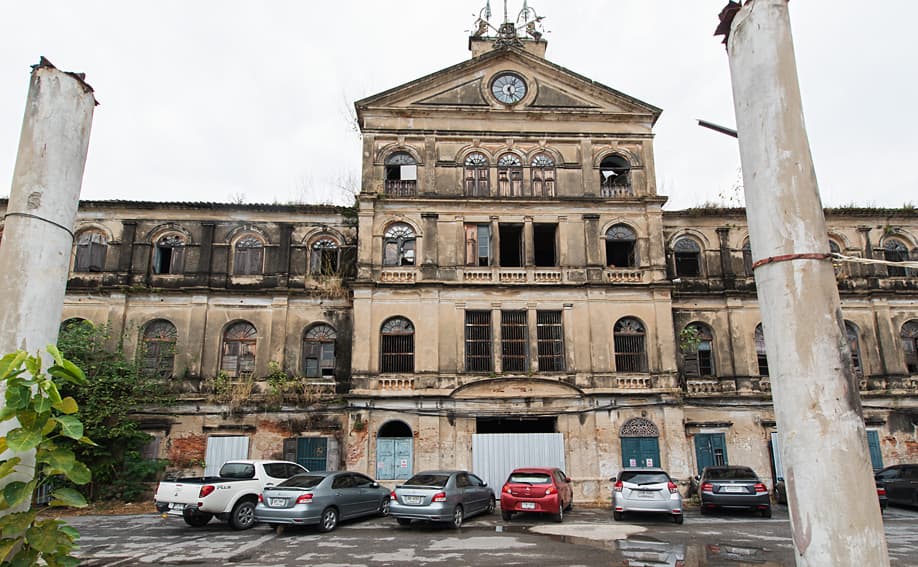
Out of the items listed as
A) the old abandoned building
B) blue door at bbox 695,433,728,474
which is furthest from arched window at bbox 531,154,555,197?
blue door at bbox 695,433,728,474

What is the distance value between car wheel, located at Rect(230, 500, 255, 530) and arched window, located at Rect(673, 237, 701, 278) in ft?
62.4

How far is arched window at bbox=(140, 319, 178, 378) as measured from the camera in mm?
23094

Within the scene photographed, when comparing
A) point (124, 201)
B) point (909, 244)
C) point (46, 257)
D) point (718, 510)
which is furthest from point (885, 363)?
point (124, 201)

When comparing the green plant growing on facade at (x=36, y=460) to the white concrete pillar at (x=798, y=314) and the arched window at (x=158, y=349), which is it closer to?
the white concrete pillar at (x=798, y=314)

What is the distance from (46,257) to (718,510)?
1923 cm

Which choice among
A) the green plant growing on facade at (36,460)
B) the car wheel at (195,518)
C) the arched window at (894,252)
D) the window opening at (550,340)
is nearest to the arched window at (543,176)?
the window opening at (550,340)

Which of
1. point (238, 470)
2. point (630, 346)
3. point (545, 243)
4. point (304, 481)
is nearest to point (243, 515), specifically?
point (238, 470)

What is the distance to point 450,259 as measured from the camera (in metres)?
23.5

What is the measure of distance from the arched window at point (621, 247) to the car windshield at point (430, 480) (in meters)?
11.6

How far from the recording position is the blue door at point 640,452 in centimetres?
2170

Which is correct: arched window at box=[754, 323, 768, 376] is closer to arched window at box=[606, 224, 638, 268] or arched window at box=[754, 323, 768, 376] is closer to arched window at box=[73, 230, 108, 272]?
arched window at box=[606, 224, 638, 268]

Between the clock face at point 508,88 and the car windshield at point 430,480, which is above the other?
the clock face at point 508,88

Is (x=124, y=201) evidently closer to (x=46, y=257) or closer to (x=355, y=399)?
(x=355, y=399)

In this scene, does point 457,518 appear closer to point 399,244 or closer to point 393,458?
point 393,458
